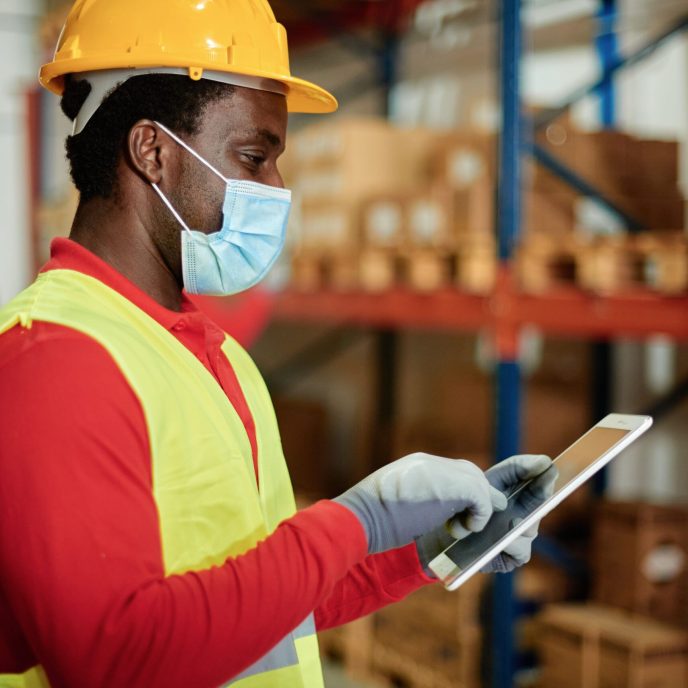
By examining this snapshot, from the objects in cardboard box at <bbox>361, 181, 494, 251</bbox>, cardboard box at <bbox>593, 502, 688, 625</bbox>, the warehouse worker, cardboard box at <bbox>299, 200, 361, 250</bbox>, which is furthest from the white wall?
the warehouse worker

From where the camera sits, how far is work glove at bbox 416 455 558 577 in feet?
5.63

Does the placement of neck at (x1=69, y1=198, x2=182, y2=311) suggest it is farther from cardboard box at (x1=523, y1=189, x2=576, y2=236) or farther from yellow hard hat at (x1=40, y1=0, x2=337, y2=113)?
cardboard box at (x1=523, y1=189, x2=576, y2=236)

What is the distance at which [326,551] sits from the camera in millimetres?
1413

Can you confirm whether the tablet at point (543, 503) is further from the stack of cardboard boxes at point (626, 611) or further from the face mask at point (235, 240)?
the stack of cardboard boxes at point (626, 611)

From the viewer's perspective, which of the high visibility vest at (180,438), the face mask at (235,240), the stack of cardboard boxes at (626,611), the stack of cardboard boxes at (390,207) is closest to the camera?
the high visibility vest at (180,438)

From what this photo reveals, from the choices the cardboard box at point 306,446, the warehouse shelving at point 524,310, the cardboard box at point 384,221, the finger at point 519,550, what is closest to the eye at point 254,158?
the finger at point 519,550

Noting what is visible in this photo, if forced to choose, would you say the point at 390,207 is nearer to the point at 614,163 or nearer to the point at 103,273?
the point at 614,163

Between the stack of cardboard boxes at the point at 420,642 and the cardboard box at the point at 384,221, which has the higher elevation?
the cardboard box at the point at 384,221

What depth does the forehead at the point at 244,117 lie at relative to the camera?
166cm

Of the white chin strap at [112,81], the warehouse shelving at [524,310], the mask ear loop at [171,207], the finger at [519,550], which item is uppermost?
the white chin strap at [112,81]

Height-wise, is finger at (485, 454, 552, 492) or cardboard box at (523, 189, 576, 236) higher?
cardboard box at (523, 189, 576, 236)

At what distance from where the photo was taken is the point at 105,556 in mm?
1300

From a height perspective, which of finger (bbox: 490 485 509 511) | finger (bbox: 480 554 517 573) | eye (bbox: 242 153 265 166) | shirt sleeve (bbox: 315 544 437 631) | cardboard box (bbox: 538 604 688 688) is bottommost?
cardboard box (bbox: 538 604 688 688)

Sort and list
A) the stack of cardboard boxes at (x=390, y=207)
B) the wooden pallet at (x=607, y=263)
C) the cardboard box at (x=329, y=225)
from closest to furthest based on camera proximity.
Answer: the wooden pallet at (x=607, y=263) → the stack of cardboard boxes at (x=390, y=207) → the cardboard box at (x=329, y=225)
